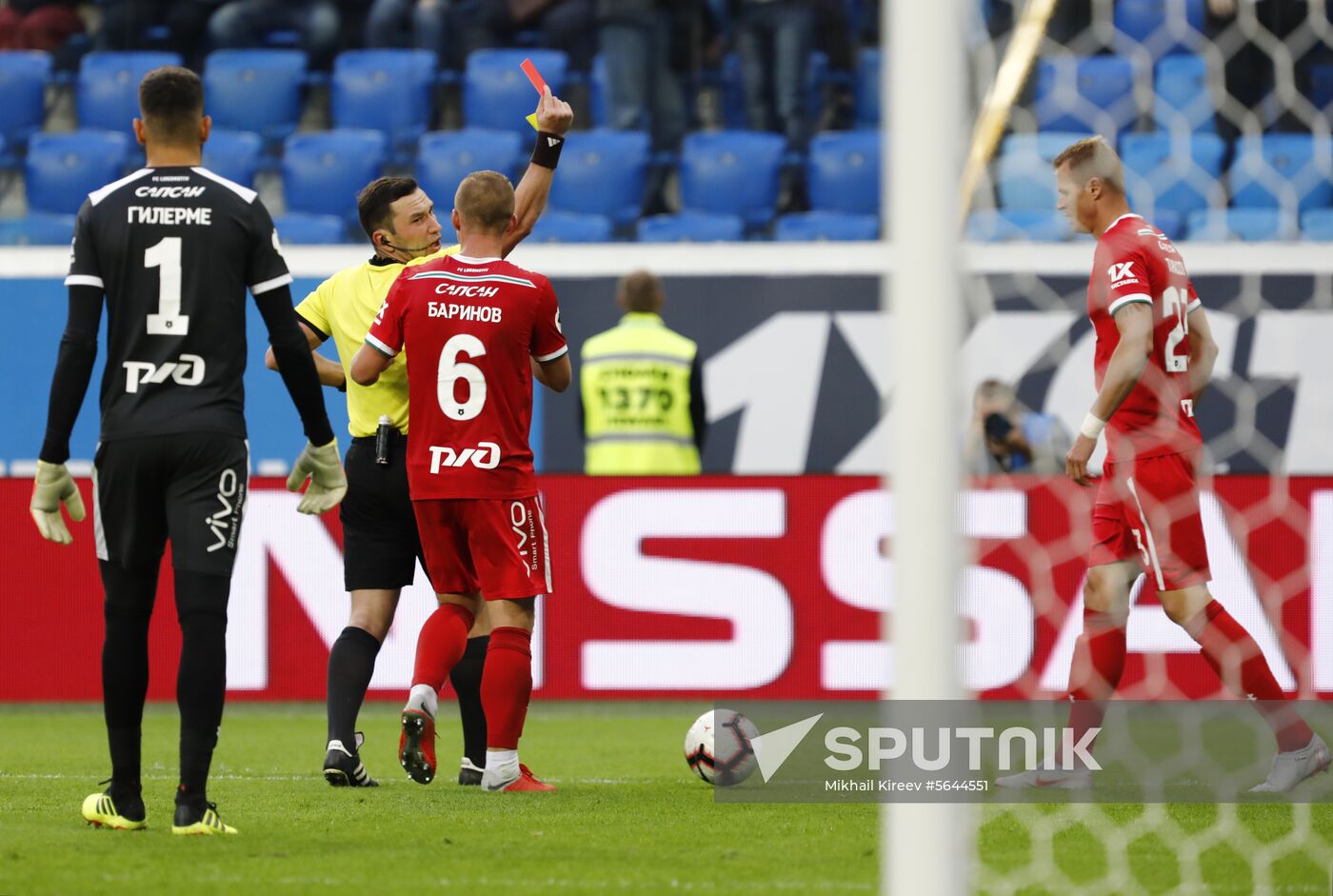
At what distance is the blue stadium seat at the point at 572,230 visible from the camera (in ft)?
31.4

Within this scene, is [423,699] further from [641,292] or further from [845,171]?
[845,171]

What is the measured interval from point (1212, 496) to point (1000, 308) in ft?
6.22

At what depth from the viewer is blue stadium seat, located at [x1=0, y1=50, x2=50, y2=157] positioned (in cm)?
1052

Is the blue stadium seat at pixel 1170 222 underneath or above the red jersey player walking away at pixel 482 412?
above

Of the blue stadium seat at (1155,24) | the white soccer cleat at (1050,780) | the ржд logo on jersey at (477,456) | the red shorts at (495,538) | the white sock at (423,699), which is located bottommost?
the white soccer cleat at (1050,780)

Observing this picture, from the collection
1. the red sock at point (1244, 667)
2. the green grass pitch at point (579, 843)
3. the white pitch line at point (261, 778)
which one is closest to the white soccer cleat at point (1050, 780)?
the green grass pitch at point (579, 843)

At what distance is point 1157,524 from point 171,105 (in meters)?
2.70

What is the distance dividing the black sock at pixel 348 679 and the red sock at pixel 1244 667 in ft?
7.51

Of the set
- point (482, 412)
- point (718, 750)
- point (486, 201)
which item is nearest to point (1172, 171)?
point (718, 750)

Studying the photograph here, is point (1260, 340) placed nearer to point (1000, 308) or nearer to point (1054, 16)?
point (1000, 308)

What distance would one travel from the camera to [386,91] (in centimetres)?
1053

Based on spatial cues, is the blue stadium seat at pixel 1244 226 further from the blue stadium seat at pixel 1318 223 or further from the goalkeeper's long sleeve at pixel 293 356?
the goalkeeper's long sleeve at pixel 293 356

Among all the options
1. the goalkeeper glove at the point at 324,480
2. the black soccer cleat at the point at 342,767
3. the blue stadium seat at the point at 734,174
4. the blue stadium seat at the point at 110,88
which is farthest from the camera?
the blue stadium seat at the point at 110,88

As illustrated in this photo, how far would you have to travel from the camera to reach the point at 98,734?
22.0 ft
